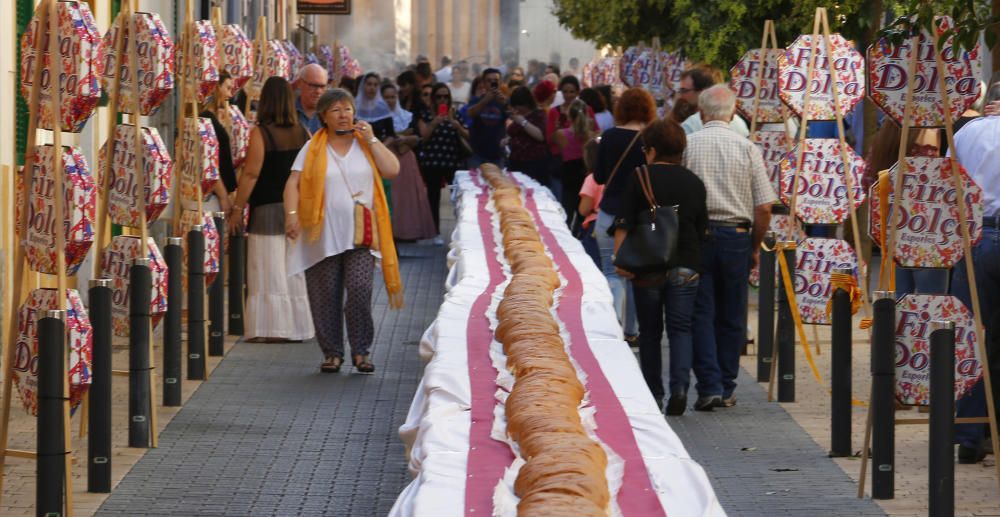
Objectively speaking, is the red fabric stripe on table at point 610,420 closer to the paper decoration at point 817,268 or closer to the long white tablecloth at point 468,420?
the long white tablecloth at point 468,420

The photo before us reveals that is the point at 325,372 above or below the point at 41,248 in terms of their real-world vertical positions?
below

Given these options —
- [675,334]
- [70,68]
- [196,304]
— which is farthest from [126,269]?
[675,334]

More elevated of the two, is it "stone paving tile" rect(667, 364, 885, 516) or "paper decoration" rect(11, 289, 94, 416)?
"paper decoration" rect(11, 289, 94, 416)

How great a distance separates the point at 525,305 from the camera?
27.7 feet

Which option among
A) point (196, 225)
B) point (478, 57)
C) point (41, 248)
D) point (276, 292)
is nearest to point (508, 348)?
point (41, 248)

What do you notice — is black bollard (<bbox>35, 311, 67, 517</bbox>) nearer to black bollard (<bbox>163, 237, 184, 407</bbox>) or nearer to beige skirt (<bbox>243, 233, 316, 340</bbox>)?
black bollard (<bbox>163, 237, 184, 407</bbox>)

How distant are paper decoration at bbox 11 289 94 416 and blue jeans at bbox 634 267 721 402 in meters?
3.74

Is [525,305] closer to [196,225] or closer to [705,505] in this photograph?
[705,505]

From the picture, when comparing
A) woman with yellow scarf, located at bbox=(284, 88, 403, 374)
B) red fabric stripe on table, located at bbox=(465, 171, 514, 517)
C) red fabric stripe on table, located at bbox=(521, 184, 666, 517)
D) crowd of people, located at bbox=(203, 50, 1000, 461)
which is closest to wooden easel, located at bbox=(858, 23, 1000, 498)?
crowd of people, located at bbox=(203, 50, 1000, 461)

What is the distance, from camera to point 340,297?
12445mm

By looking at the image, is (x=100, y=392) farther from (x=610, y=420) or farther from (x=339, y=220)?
(x=339, y=220)

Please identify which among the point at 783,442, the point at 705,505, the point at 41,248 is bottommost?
the point at 783,442

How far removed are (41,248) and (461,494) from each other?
337 cm

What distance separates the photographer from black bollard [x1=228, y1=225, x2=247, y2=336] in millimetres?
14141
